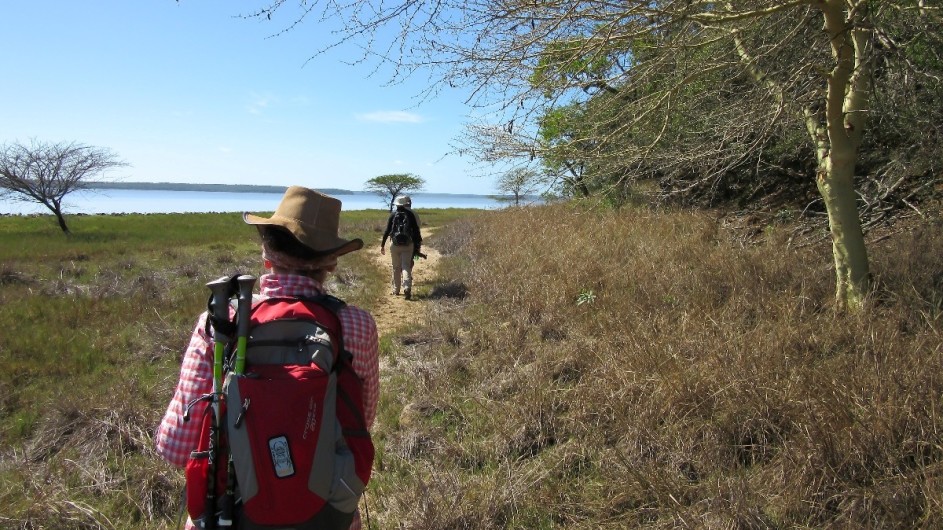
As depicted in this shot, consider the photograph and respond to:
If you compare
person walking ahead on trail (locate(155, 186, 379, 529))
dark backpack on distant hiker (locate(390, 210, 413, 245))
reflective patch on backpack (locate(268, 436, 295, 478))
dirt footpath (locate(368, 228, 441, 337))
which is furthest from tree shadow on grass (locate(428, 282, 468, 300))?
reflective patch on backpack (locate(268, 436, 295, 478))

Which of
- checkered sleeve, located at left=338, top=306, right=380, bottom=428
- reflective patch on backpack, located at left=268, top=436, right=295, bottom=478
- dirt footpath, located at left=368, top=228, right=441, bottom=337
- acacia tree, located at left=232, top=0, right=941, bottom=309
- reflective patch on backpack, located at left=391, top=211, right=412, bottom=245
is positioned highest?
acacia tree, located at left=232, top=0, right=941, bottom=309

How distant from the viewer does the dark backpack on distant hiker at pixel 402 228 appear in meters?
9.07

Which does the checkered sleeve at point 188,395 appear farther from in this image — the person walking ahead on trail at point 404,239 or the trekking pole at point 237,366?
the person walking ahead on trail at point 404,239

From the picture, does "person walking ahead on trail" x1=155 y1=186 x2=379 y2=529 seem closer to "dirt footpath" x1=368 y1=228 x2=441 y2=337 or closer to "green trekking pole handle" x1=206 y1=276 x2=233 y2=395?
"green trekking pole handle" x1=206 y1=276 x2=233 y2=395

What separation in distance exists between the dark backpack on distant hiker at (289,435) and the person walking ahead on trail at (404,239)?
7.53 m

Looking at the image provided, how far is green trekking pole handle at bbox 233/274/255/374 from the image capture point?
1483 millimetres

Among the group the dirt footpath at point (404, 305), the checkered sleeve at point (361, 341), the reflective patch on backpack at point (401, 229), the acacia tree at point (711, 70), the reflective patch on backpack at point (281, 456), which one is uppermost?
the acacia tree at point (711, 70)

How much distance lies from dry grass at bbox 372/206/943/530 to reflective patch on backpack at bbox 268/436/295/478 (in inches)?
57.8

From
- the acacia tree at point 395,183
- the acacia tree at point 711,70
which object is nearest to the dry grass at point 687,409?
the acacia tree at point 711,70

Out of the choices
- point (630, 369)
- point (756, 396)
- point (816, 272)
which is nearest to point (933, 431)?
point (756, 396)

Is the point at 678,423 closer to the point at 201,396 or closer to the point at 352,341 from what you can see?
the point at 352,341

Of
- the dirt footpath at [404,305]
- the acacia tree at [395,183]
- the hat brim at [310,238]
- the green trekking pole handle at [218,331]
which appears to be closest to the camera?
the green trekking pole handle at [218,331]

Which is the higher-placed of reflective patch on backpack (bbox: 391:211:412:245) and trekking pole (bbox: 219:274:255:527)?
reflective patch on backpack (bbox: 391:211:412:245)

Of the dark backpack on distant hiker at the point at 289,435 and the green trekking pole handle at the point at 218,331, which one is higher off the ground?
the green trekking pole handle at the point at 218,331
